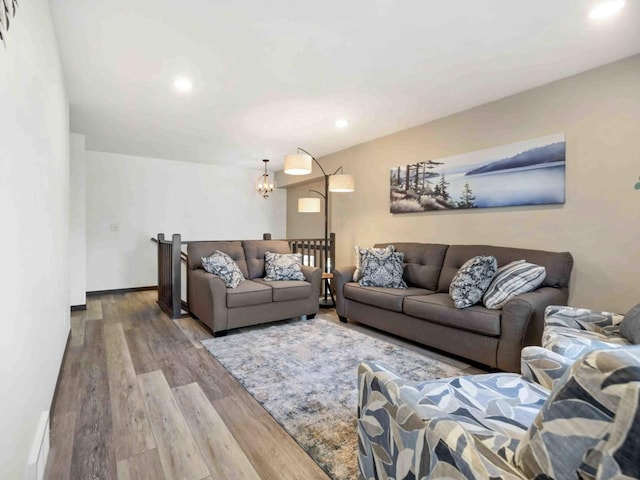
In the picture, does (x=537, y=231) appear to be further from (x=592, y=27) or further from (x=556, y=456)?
(x=556, y=456)

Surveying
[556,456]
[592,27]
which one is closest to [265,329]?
[556,456]

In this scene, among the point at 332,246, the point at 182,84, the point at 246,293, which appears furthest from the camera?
the point at 332,246

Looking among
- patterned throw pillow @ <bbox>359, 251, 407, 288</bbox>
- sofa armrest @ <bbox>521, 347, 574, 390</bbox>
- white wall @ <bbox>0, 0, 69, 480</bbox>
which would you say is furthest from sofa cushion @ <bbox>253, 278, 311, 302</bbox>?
sofa armrest @ <bbox>521, 347, 574, 390</bbox>

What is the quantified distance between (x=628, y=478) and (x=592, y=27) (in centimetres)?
265

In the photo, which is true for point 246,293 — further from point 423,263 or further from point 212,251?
point 423,263

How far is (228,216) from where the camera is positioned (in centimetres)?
646

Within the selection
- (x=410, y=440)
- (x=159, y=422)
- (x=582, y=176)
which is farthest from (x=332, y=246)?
(x=410, y=440)

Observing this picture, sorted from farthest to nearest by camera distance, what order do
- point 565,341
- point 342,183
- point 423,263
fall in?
point 342,183, point 423,263, point 565,341

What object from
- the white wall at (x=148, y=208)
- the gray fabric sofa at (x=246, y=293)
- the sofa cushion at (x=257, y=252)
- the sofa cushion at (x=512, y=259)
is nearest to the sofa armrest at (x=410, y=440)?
the sofa cushion at (x=512, y=259)

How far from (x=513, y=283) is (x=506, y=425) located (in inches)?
67.7

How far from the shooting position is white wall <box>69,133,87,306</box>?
414 cm

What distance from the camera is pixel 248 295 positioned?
343cm

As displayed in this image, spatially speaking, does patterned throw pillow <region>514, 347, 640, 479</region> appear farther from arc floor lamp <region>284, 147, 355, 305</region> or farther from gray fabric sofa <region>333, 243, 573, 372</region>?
arc floor lamp <region>284, 147, 355, 305</region>

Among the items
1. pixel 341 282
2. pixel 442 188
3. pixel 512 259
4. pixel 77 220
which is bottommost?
pixel 341 282
